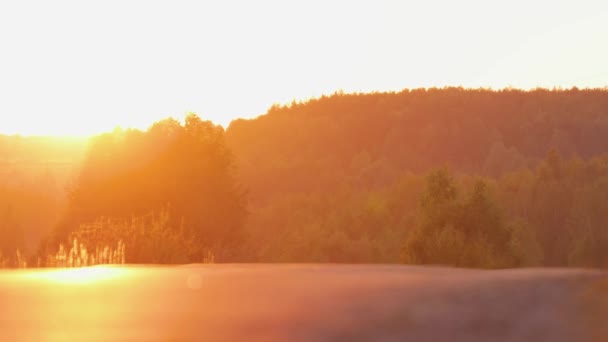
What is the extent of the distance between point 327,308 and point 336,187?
125m

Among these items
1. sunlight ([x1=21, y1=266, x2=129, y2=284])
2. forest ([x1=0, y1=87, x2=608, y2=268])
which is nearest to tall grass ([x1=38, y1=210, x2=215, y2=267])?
forest ([x1=0, y1=87, x2=608, y2=268])

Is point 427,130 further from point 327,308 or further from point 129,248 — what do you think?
point 327,308

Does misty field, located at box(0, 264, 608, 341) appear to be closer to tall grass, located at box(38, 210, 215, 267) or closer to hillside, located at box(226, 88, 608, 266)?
tall grass, located at box(38, 210, 215, 267)

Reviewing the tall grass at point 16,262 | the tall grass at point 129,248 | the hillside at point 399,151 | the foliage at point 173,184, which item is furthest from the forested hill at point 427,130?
the tall grass at point 16,262

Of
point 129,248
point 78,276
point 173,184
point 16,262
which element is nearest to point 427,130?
point 173,184

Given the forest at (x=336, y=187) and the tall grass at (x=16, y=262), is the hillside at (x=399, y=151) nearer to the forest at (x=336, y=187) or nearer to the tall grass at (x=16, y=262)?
the forest at (x=336, y=187)

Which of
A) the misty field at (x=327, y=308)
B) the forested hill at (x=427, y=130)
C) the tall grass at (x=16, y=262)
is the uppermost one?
the forested hill at (x=427, y=130)

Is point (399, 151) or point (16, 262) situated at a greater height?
point (399, 151)

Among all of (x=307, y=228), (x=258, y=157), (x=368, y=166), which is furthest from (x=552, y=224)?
(x=258, y=157)

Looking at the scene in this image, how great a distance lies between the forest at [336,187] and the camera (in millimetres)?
37688

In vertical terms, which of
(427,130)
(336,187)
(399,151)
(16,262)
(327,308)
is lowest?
(16,262)

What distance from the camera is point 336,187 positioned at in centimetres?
12825

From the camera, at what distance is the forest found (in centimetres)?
3769

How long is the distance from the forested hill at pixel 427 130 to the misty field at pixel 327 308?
139 m
